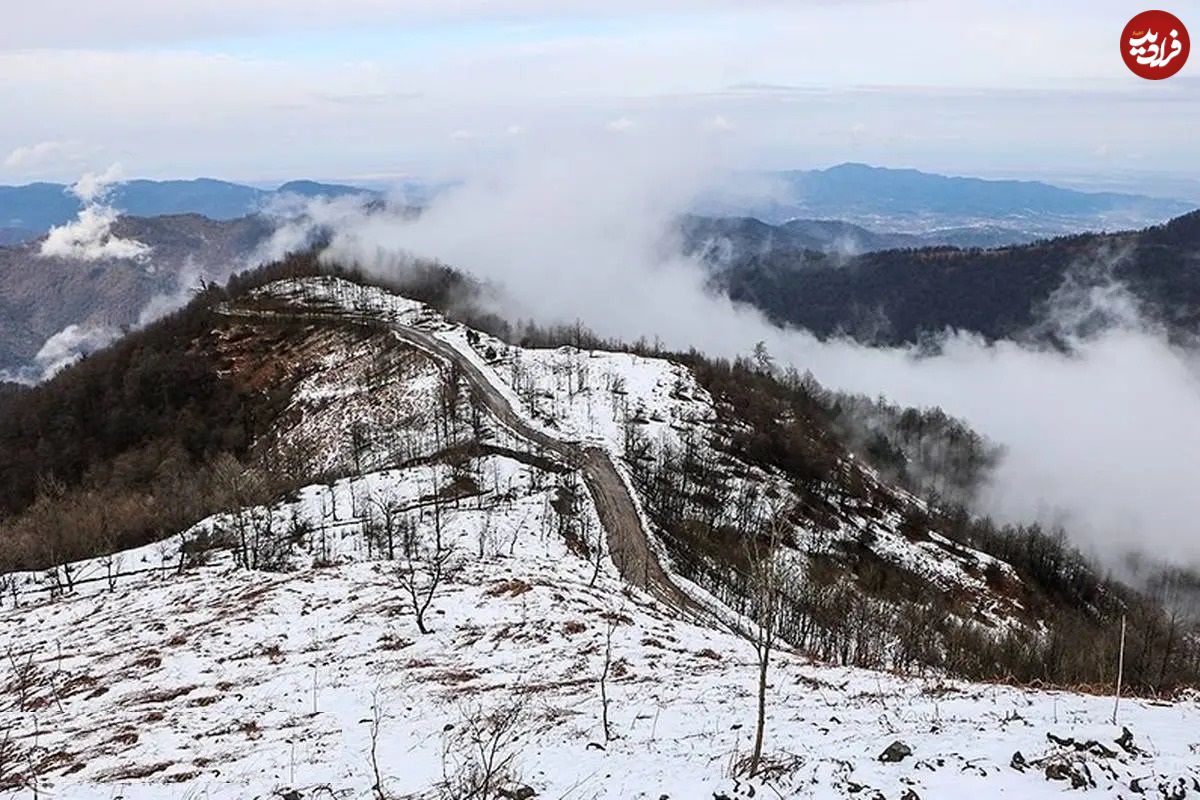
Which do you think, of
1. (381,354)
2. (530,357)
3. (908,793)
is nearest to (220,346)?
(381,354)

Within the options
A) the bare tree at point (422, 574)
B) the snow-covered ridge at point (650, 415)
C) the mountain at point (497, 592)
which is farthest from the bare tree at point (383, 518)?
the snow-covered ridge at point (650, 415)

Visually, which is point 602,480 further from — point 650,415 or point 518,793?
point 518,793

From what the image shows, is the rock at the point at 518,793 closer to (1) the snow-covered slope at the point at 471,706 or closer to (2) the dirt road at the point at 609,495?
(1) the snow-covered slope at the point at 471,706

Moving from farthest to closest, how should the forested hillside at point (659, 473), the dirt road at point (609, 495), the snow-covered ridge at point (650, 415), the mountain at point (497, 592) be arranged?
the snow-covered ridge at point (650, 415) < the forested hillside at point (659, 473) < the dirt road at point (609, 495) < the mountain at point (497, 592)

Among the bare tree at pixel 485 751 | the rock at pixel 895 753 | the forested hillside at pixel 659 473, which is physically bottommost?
the forested hillside at pixel 659 473

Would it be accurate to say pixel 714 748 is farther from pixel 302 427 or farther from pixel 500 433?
pixel 302 427

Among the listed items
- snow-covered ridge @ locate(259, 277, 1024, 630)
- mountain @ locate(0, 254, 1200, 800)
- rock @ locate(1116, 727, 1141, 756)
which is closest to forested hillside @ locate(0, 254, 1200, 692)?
snow-covered ridge @ locate(259, 277, 1024, 630)
